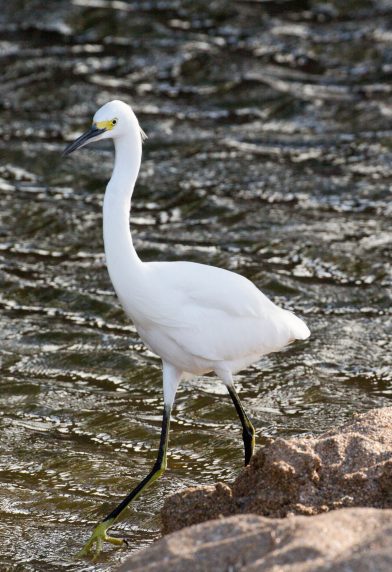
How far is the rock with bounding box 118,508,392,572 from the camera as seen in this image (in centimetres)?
339

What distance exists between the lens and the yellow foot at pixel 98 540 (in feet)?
16.5

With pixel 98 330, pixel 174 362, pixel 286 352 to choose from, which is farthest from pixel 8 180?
pixel 174 362

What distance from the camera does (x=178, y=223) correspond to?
935 cm

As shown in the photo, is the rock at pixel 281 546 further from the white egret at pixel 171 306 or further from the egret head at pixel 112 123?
the egret head at pixel 112 123

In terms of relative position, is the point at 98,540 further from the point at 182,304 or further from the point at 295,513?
the point at 295,513

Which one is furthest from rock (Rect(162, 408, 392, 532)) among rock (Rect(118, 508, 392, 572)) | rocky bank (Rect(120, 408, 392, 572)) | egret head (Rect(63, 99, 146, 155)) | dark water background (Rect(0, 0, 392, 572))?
egret head (Rect(63, 99, 146, 155))

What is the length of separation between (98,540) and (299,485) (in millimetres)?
1210

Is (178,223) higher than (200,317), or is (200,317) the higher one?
(200,317)

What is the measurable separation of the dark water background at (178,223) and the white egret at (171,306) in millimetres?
665

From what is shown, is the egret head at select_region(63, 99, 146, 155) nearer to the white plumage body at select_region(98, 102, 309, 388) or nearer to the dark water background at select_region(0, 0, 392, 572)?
→ the white plumage body at select_region(98, 102, 309, 388)

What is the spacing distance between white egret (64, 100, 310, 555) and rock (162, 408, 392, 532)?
0.85m

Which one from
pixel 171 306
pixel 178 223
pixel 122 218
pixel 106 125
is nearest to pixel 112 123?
pixel 106 125

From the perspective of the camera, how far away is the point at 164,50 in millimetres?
12594

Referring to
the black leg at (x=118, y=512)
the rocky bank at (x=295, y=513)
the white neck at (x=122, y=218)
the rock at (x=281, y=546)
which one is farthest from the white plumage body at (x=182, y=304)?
the rock at (x=281, y=546)
